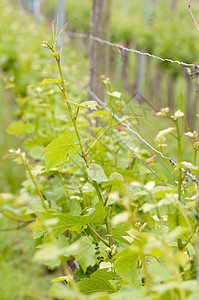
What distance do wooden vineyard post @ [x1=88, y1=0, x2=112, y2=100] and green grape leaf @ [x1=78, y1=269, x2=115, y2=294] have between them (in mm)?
1646

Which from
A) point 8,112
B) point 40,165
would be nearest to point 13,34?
point 8,112

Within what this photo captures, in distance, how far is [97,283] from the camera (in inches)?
35.1

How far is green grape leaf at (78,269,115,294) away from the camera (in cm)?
88

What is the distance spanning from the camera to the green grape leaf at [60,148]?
979 mm

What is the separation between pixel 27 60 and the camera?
4.31m

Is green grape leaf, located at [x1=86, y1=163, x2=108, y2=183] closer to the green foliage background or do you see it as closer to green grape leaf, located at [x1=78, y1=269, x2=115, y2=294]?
the green foliage background

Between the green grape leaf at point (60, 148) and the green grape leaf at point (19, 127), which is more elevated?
the green grape leaf at point (60, 148)

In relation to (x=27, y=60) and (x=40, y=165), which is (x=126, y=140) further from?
(x=27, y=60)

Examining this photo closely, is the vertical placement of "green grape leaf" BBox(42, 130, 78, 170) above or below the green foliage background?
above

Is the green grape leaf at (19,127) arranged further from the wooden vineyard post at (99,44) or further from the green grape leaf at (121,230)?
the green grape leaf at (121,230)

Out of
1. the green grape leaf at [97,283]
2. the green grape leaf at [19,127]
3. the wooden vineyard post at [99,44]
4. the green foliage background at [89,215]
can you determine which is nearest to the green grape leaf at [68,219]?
the green foliage background at [89,215]

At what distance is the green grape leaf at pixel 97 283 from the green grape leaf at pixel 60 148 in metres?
0.29

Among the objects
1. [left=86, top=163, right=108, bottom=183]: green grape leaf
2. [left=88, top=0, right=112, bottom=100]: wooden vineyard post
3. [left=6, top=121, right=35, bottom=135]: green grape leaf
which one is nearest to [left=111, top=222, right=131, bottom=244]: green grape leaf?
[left=86, top=163, right=108, bottom=183]: green grape leaf

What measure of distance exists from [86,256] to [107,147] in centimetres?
57
